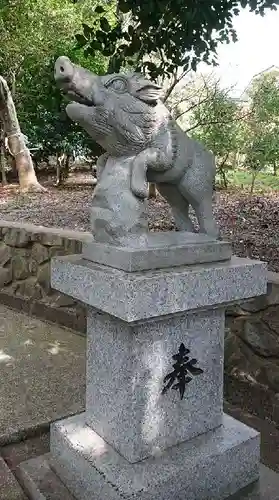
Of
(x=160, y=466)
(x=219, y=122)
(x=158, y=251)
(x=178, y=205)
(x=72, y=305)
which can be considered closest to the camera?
(x=158, y=251)

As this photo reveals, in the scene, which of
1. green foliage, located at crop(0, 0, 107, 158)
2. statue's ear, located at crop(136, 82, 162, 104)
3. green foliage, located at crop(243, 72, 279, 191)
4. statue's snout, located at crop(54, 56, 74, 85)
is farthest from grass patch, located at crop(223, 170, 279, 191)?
statue's snout, located at crop(54, 56, 74, 85)

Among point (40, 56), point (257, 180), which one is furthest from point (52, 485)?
point (40, 56)

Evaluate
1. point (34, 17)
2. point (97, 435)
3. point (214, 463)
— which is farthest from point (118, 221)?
point (34, 17)

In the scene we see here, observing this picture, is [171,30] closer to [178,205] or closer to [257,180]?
[178,205]

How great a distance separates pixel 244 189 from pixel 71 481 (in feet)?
23.1

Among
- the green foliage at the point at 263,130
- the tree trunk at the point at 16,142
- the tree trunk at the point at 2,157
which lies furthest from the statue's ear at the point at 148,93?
the tree trunk at the point at 2,157

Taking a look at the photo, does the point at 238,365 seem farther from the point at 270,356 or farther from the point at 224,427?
the point at 224,427

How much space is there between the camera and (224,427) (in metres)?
2.07

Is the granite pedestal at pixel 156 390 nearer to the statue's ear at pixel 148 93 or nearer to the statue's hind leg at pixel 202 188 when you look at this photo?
the statue's hind leg at pixel 202 188

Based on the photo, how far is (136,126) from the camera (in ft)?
5.61

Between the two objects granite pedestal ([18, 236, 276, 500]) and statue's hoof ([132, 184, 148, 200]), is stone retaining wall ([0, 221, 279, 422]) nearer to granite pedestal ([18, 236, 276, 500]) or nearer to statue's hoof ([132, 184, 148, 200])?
granite pedestal ([18, 236, 276, 500])

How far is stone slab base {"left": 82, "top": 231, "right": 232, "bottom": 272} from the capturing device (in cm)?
166

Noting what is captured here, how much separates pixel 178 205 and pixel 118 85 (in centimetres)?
57

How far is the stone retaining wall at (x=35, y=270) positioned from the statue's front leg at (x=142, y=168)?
79.9 inches
